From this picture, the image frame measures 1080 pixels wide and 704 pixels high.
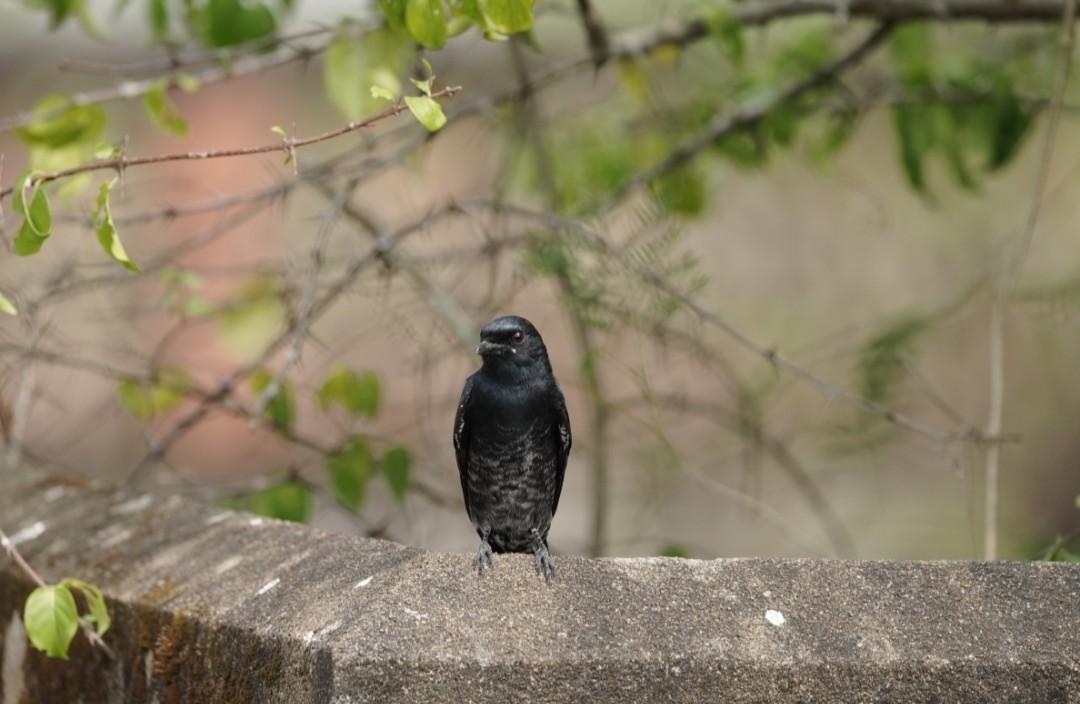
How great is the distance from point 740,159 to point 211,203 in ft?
7.58

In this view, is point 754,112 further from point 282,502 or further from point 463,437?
point 282,502

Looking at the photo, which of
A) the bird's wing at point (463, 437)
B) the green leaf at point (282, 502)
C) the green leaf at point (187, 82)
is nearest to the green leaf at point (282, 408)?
the green leaf at point (282, 502)

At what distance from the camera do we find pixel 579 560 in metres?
2.62

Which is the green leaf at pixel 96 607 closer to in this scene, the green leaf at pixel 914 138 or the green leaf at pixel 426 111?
the green leaf at pixel 426 111

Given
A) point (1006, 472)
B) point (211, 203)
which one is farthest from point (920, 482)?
point (211, 203)

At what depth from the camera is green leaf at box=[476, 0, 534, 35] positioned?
287 centimetres

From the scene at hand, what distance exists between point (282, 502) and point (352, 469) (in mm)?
297

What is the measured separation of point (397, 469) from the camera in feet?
14.1

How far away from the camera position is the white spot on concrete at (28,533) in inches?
141

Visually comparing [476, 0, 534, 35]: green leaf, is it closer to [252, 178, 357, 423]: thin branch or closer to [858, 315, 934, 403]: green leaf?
[252, 178, 357, 423]: thin branch

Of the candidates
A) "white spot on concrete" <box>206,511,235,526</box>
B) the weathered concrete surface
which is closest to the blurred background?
"white spot on concrete" <box>206,511,235,526</box>

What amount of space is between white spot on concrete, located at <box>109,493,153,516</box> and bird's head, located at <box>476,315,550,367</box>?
41.7 inches

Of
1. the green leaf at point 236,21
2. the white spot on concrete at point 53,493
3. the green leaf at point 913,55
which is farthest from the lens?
the green leaf at point 913,55

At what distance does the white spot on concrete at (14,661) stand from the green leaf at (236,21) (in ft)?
6.27
